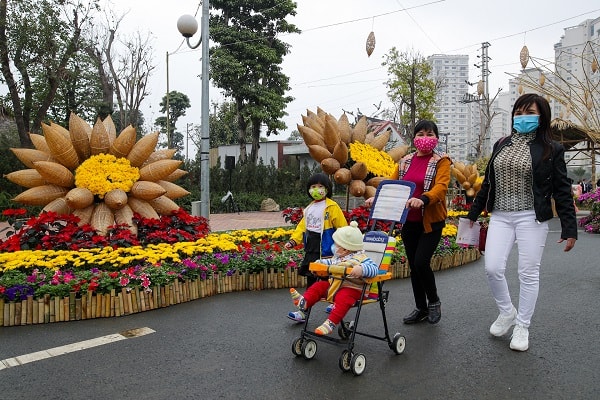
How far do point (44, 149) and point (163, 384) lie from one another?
15.8 feet

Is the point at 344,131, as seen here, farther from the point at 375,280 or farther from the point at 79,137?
the point at 375,280

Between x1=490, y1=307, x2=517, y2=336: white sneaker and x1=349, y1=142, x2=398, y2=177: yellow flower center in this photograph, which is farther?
x1=349, y1=142, x2=398, y2=177: yellow flower center

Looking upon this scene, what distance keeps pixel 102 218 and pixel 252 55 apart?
21.6 metres

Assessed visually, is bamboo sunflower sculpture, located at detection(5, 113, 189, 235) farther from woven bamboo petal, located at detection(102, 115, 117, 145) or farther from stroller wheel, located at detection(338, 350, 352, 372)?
stroller wheel, located at detection(338, 350, 352, 372)

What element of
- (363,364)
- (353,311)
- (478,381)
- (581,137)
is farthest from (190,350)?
(581,137)

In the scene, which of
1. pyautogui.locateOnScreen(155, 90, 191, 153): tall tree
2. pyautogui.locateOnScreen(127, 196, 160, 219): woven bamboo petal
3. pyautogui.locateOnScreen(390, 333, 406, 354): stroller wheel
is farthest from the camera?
pyautogui.locateOnScreen(155, 90, 191, 153): tall tree

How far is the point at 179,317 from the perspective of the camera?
4.78 meters

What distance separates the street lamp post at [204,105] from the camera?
9695 millimetres

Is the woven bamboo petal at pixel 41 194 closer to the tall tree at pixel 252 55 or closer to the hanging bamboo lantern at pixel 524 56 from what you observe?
the hanging bamboo lantern at pixel 524 56

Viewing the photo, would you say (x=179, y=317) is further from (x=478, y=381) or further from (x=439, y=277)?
(x=439, y=277)

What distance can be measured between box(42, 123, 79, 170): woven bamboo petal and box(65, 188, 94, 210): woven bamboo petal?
397 mm

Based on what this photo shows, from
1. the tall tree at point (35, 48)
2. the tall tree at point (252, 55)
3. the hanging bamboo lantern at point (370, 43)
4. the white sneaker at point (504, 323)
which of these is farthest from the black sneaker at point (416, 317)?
the tall tree at point (252, 55)

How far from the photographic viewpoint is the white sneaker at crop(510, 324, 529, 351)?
3.79 m

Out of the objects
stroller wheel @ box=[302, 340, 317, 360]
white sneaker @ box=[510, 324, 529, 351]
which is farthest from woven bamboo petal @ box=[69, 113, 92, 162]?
white sneaker @ box=[510, 324, 529, 351]
